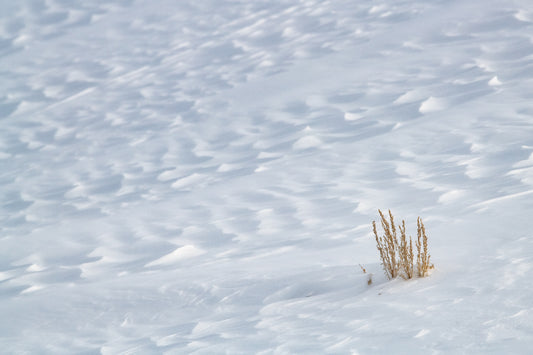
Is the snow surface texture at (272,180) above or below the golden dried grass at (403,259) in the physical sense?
above

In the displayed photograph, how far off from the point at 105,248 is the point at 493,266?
3.06 metres

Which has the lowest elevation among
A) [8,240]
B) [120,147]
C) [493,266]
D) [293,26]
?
[493,266]

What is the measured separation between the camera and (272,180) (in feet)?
20.5

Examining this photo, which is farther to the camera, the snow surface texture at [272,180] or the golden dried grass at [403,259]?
the golden dried grass at [403,259]

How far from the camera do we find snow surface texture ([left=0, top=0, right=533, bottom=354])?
11.2ft

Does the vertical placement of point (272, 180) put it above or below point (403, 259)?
above

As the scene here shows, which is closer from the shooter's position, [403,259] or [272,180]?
[403,259]

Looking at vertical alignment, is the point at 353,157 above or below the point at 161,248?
Result: above

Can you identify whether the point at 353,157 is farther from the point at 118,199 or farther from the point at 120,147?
the point at 120,147

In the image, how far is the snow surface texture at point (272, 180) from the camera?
11.2 feet

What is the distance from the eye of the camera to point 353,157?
631 centimetres

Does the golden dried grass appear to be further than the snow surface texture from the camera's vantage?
Yes

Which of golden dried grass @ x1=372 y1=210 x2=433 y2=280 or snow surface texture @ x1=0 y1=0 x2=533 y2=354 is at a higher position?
snow surface texture @ x1=0 y1=0 x2=533 y2=354

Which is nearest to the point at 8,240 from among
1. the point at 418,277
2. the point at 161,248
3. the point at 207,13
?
the point at 161,248
